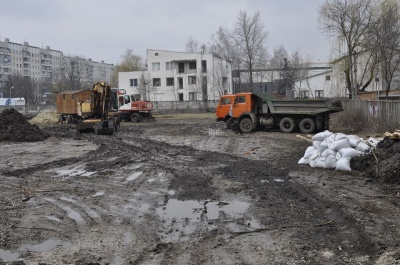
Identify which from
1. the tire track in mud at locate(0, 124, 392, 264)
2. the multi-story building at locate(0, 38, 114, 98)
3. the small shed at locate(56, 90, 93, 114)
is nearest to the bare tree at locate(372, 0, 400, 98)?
the small shed at locate(56, 90, 93, 114)

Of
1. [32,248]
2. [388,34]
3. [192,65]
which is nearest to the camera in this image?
[32,248]

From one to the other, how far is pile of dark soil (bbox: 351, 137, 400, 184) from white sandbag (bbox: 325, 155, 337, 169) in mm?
490

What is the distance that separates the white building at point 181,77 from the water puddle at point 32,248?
222ft

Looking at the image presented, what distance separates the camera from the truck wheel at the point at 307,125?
967 inches

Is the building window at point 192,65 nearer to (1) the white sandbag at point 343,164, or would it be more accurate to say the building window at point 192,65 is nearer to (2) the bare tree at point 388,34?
(2) the bare tree at point 388,34

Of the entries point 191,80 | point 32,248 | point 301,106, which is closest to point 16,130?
point 301,106

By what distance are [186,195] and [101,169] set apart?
4851 millimetres

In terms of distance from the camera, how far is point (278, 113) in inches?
998

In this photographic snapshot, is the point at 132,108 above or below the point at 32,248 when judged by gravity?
above

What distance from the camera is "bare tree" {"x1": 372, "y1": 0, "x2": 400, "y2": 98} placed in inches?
1415

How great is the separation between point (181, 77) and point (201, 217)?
235ft

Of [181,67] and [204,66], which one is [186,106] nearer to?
[204,66]

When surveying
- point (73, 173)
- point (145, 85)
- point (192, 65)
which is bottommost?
point (73, 173)

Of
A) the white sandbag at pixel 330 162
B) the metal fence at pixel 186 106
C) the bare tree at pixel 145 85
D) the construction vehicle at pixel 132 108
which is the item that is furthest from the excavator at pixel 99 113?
the bare tree at pixel 145 85
